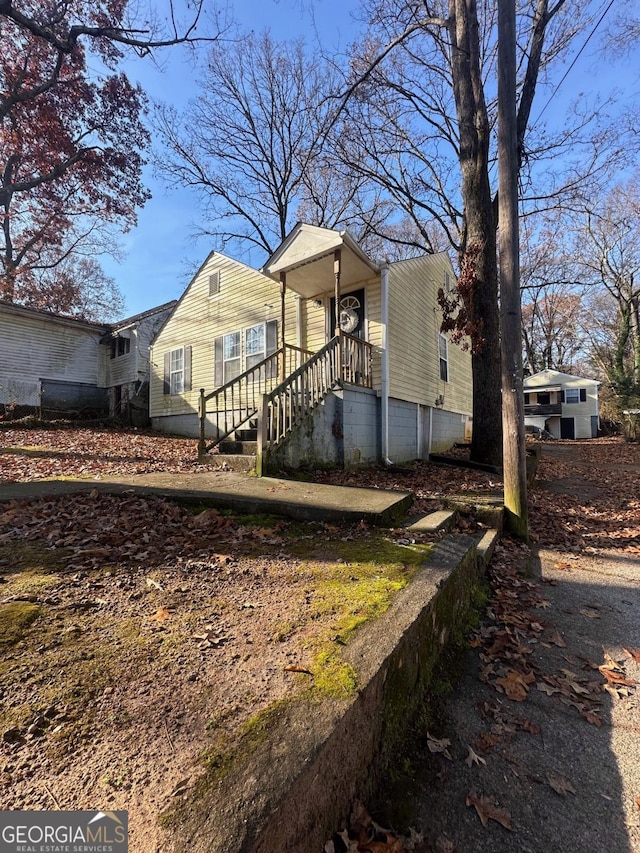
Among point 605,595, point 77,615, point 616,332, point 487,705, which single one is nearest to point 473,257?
point 605,595

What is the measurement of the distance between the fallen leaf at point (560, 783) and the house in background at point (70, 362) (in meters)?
17.3

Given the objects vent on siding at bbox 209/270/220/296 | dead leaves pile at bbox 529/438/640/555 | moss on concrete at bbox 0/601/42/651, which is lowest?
dead leaves pile at bbox 529/438/640/555

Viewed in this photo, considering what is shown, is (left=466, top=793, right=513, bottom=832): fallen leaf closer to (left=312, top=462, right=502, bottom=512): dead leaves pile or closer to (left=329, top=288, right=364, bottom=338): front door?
(left=312, top=462, right=502, bottom=512): dead leaves pile

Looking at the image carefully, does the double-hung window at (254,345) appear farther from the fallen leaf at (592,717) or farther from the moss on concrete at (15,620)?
the fallen leaf at (592,717)

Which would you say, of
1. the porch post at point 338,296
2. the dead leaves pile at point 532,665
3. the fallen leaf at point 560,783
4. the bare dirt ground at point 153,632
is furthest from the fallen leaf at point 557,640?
the porch post at point 338,296

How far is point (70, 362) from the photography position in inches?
721

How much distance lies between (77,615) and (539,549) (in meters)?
5.01

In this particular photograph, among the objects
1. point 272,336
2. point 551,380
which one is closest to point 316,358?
point 272,336

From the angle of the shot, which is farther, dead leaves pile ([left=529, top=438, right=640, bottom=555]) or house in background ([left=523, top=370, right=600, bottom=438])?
house in background ([left=523, top=370, right=600, bottom=438])

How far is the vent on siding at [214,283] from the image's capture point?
42.4ft

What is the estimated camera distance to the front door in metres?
9.56

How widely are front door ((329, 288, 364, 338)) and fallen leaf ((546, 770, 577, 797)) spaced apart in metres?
8.55

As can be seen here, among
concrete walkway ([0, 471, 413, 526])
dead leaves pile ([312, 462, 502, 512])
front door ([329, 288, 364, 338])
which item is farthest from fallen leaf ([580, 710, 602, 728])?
front door ([329, 288, 364, 338])

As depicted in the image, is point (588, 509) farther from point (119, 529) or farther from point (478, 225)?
point (119, 529)
